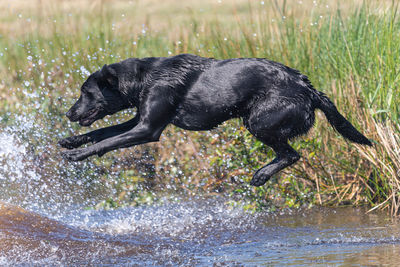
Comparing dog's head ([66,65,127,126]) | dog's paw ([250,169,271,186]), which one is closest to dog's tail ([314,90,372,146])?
dog's paw ([250,169,271,186])

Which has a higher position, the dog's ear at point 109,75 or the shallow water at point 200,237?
the dog's ear at point 109,75

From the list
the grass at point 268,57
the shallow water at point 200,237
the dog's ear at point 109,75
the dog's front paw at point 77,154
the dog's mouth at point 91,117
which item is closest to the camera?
the shallow water at point 200,237

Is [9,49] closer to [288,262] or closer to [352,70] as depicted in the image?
[352,70]

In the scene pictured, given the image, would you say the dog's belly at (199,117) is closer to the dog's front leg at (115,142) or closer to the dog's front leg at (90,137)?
the dog's front leg at (115,142)

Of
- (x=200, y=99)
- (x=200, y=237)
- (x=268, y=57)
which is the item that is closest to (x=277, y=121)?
(x=200, y=99)

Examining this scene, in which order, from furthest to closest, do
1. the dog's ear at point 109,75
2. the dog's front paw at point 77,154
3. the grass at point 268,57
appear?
the grass at point 268,57 → the dog's ear at point 109,75 → the dog's front paw at point 77,154

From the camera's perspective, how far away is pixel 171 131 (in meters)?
6.52

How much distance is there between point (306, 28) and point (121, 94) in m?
2.79

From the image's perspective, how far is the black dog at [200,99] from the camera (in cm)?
462

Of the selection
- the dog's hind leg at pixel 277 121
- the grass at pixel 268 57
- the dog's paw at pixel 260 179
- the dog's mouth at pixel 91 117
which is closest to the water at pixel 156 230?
the grass at pixel 268 57

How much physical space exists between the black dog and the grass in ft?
2.91

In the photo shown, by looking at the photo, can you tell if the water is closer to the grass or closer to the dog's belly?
the grass

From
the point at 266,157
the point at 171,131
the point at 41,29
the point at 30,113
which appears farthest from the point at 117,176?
the point at 41,29

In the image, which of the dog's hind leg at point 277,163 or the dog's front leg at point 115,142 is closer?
the dog's front leg at point 115,142
